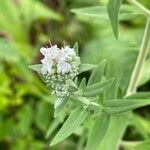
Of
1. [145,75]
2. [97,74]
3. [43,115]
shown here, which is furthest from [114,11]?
[43,115]

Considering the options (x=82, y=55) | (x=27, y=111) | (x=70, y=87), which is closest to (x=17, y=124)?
(x=27, y=111)

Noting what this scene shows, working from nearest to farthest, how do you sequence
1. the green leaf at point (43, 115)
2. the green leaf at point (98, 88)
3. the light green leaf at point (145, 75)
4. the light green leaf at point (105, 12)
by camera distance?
the green leaf at point (98, 88) < the light green leaf at point (105, 12) < the light green leaf at point (145, 75) < the green leaf at point (43, 115)

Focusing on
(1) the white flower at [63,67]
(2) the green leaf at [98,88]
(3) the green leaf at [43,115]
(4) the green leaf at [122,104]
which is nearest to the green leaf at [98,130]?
(4) the green leaf at [122,104]

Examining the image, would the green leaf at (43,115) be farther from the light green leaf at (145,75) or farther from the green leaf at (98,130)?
the green leaf at (98,130)

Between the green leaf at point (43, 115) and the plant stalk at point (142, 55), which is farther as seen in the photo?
the green leaf at point (43, 115)

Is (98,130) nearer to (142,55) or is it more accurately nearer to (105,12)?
(142,55)

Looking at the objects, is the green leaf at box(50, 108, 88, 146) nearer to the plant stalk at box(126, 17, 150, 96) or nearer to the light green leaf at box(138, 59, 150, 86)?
the plant stalk at box(126, 17, 150, 96)
